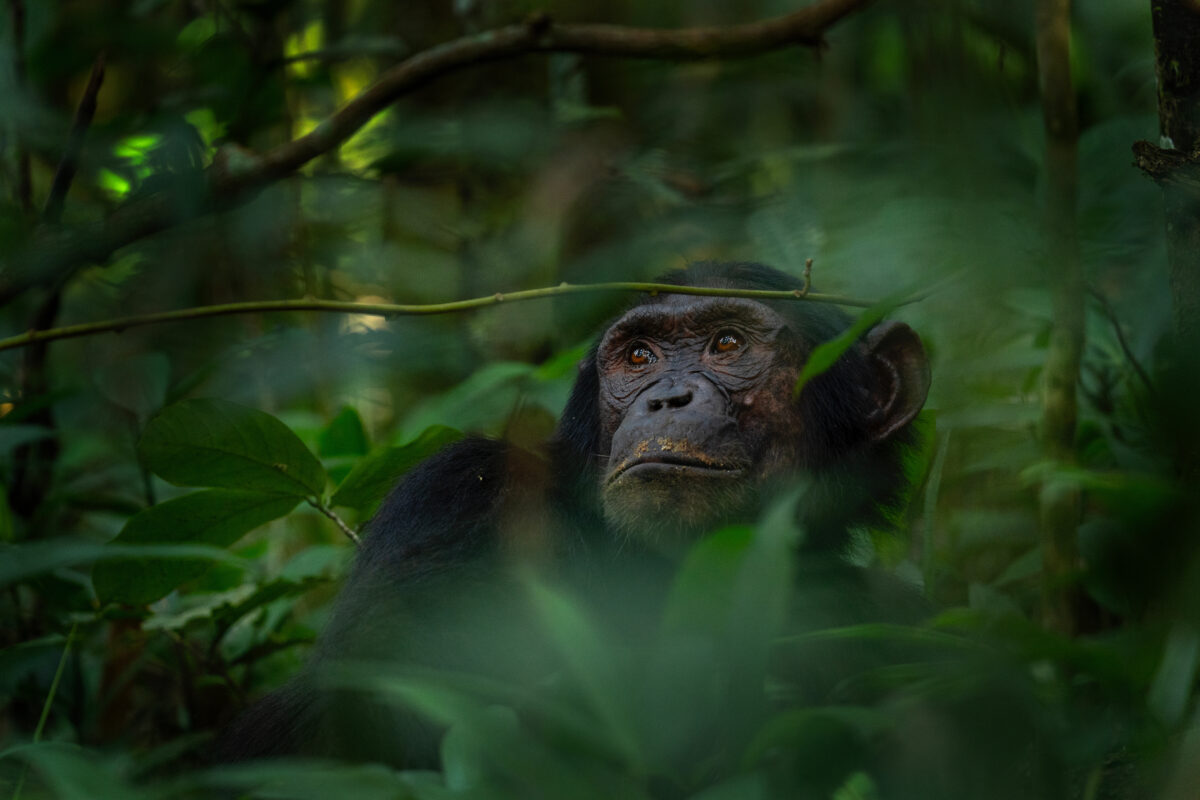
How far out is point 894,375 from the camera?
3.53 m

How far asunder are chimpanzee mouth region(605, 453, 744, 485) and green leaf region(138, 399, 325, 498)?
0.86 m

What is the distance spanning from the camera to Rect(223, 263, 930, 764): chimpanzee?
268cm

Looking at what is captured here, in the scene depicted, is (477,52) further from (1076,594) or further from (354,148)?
(1076,594)

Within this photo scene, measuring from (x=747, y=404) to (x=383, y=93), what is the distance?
1.62 meters

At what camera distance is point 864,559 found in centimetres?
363

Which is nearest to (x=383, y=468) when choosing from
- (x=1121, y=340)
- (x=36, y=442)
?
(x=36, y=442)

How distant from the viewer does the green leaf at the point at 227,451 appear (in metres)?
2.62

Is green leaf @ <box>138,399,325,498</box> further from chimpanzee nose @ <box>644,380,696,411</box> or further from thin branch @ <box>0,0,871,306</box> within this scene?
chimpanzee nose @ <box>644,380,696,411</box>

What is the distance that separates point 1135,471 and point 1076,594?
0.45 m

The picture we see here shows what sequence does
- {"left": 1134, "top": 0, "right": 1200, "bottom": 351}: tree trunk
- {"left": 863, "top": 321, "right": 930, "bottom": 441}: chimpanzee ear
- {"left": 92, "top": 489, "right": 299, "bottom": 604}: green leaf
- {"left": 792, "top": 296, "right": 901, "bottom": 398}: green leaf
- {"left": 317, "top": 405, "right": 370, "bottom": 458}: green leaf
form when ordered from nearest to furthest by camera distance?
{"left": 792, "top": 296, "right": 901, "bottom": 398}: green leaf → {"left": 1134, "top": 0, "right": 1200, "bottom": 351}: tree trunk → {"left": 92, "top": 489, "right": 299, "bottom": 604}: green leaf → {"left": 863, "top": 321, "right": 930, "bottom": 441}: chimpanzee ear → {"left": 317, "top": 405, "right": 370, "bottom": 458}: green leaf

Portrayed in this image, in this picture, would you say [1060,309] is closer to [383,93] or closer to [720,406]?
[720,406]

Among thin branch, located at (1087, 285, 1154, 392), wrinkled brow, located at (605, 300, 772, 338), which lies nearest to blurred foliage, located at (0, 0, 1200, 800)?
→ thin branch, located at (1087, 285, 1154, 392)

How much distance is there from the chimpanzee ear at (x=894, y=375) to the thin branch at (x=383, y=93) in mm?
1098

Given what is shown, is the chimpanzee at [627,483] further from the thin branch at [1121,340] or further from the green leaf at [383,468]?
the thin branch at [1121,340]
